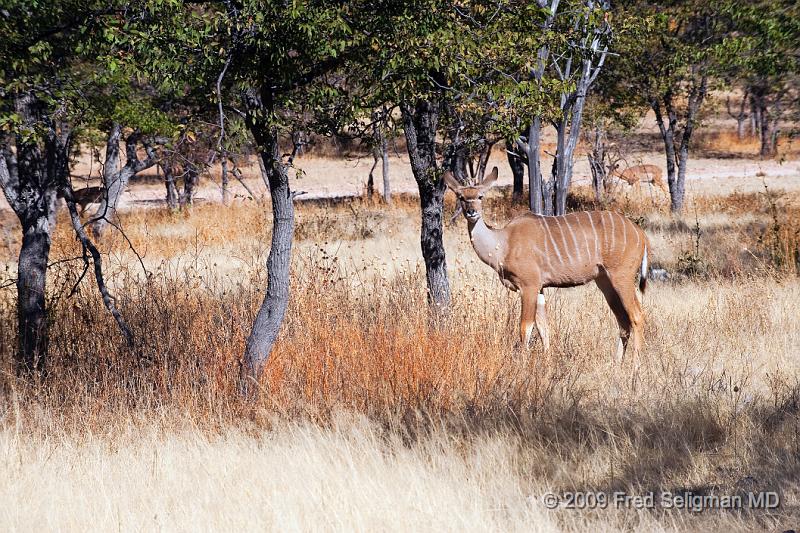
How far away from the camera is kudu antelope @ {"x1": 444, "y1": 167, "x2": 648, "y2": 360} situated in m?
7.42

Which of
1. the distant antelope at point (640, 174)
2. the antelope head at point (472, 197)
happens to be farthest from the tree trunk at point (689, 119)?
the antelope head at point (472, 197)

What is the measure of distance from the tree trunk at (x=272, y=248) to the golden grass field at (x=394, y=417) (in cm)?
18

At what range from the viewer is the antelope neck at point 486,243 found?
25.0 feet

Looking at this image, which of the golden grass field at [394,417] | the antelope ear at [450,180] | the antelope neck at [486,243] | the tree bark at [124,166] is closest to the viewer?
the golden grass field at [394,417]

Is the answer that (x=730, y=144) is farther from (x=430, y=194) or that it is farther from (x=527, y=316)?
(x=527, y=316)

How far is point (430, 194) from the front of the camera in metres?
7.50

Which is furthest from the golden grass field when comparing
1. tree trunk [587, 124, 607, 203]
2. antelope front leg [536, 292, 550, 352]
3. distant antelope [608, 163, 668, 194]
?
distant antelope [608, 163, 668, 194]

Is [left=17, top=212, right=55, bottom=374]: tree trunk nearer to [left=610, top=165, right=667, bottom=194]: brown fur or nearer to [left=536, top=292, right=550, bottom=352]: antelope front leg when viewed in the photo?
[left=536, top=292, right=550, bottom=352]: antelope front leg

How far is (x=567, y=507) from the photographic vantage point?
4102 millimetres

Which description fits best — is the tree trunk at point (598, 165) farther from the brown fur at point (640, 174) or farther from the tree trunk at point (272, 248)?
the tree trunk at point (272, 248)

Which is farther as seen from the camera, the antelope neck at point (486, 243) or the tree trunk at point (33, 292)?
the antelope neck at point (486, 243)

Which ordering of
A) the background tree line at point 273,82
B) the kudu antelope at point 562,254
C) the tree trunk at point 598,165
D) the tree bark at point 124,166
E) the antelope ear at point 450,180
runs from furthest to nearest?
the tree trunk at point 598,165
the tree bark at point 124,166
the kudu antelope at point 562,254
the antelope ear at point 450,180
the background tree line at point 273,82

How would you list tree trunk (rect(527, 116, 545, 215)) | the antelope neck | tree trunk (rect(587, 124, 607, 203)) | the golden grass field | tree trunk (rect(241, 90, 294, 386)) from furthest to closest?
tree trunk (rect(587, 124, 607, 203)), tree trunk (rect(527, 116, 545, 215)), the antelope neck, tree trunk (rect(241, 90, 294, 386)), the golden grass field

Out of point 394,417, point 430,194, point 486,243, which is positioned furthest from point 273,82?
point 486,243
